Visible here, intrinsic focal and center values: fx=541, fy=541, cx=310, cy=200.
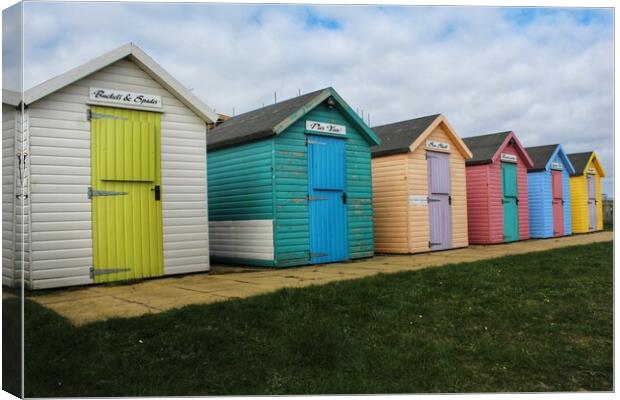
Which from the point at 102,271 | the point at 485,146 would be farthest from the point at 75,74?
the point at 485,146

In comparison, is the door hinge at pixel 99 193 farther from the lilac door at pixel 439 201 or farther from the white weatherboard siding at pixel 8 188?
the lilac door at pixel 439 201

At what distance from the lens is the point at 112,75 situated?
8.74m

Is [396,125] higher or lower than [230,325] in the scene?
higher

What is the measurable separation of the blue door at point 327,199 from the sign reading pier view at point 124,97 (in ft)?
11.4

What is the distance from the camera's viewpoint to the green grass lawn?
405cm

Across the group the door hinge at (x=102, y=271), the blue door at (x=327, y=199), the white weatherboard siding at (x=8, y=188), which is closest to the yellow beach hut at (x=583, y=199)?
the blue door at (x=327, y=199)

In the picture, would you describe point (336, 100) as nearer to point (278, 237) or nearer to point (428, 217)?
point (278, 237)

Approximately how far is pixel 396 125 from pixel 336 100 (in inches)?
159

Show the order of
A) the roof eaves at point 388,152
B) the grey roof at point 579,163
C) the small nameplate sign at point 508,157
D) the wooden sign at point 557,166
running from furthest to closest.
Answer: the grey roof at point 579,163 → the wooden sign at point 557,166 → the small nameplate sign at point 508,157 → the roof eaves at point 388,152

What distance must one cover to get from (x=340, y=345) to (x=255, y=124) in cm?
776

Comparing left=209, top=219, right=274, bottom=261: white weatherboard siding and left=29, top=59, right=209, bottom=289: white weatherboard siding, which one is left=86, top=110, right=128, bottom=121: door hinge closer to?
left=29, top=59, right=209, bottom=289: white weatherboard siding

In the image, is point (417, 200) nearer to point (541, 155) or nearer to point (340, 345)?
point (541, 155)

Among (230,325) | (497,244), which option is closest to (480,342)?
(230,325)

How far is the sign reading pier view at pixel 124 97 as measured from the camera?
8531 mm
